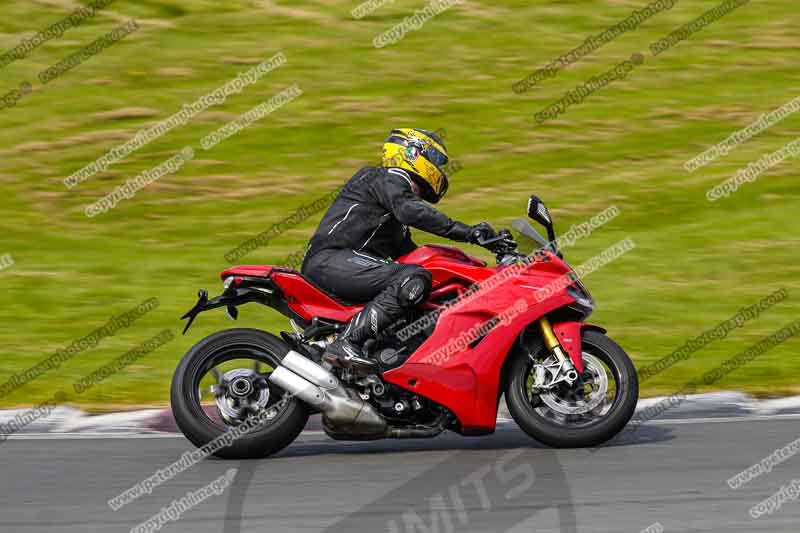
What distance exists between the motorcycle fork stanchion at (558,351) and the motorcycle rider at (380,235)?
0.64 m

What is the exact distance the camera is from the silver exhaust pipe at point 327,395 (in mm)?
7375

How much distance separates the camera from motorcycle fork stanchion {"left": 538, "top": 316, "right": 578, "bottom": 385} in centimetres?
742

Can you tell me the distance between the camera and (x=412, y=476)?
7008 millimetres

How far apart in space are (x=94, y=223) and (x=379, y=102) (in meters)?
5.63

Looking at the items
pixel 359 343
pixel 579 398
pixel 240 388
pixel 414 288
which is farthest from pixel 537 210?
pixel 240 388

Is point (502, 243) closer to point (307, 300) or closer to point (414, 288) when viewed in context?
point (414, 288)

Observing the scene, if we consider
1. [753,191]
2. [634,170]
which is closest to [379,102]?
[634,170]

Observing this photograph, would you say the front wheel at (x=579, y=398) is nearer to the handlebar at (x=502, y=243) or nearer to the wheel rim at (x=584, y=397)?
the wheel rim at (x=584, y=397)

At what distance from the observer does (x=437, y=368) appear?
7.44 m

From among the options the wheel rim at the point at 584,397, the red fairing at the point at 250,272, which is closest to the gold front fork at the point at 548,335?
the wheel rim at the point at 584,397

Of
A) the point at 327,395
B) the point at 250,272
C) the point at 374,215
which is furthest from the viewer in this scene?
the point at 374,215

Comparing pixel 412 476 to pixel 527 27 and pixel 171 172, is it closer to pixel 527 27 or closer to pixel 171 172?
pixel 171 172

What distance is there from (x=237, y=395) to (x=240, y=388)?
0.15ft

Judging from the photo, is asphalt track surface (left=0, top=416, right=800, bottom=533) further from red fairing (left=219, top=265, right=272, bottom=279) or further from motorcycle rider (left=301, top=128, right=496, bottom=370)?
red fairing (left=219, top=265, right=272, bottom=279)
